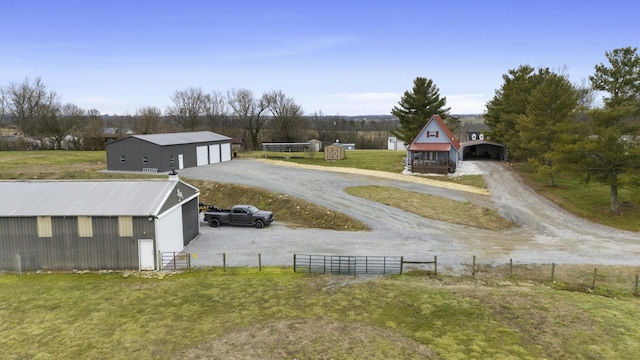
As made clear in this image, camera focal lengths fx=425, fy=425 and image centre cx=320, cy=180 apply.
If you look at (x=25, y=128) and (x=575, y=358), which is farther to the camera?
(x=25, y=128)

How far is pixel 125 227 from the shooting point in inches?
936

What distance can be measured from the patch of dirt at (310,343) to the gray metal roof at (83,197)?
1087 centimetres

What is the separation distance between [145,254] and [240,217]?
1002cm

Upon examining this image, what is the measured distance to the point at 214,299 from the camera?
19.5 meters

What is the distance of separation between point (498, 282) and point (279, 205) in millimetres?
21251

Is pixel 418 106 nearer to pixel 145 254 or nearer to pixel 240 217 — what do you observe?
pixel 240 217

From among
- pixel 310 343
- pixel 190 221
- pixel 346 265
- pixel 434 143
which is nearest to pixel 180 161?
pixel 190 221

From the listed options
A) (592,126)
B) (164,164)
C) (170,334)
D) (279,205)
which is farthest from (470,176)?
(170,334)

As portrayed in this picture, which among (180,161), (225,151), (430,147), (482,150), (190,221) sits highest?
(430,147)

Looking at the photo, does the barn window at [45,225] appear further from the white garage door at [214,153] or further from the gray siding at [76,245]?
the white garage door at [214,153]

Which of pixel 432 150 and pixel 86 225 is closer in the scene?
pixel 86 225

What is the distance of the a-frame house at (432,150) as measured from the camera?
2158 inches

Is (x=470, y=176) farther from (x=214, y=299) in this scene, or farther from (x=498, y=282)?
(x=214, y=299)

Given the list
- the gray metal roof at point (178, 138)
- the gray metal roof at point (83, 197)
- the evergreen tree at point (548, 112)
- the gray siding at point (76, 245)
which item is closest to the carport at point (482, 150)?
the evergreen tree at point (548, 112)
